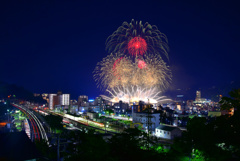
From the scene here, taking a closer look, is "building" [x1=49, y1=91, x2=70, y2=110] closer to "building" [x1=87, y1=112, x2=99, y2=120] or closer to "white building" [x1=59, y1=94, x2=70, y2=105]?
"white building" [x1=59, y1=94, x2=70, y2=105]

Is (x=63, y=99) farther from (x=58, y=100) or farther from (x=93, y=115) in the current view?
(x=93, y=115)

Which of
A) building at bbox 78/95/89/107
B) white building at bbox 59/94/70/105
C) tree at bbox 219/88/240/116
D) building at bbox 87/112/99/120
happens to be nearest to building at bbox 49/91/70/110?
white building at bbox 59/94/70/105

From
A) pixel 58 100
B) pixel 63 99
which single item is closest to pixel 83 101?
pixel 63 99

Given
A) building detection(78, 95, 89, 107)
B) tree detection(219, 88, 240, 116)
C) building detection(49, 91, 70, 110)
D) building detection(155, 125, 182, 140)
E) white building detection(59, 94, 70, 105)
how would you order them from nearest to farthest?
tree detection(219, 88, 240, 116)
building detection(155, 125, 182, 140)
building detection(78, 95, 89, 107)
building detection(49, 91, 70, 110)
white building detection(59, 94, 70, 105)

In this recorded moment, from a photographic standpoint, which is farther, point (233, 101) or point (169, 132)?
point (169, 132)

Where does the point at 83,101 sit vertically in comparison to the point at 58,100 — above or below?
below

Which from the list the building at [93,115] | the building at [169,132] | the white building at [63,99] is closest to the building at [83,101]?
the white building at [63,99]

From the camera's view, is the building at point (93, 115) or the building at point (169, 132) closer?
the building at point (169, 132)

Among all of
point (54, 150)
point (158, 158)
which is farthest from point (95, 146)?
point (54, 150)

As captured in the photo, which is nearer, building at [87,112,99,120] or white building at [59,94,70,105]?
building at [87,112,99,120]

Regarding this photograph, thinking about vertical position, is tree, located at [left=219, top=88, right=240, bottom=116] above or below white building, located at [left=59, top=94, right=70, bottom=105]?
above

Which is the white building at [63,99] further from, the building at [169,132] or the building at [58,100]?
the building at [169,132]
